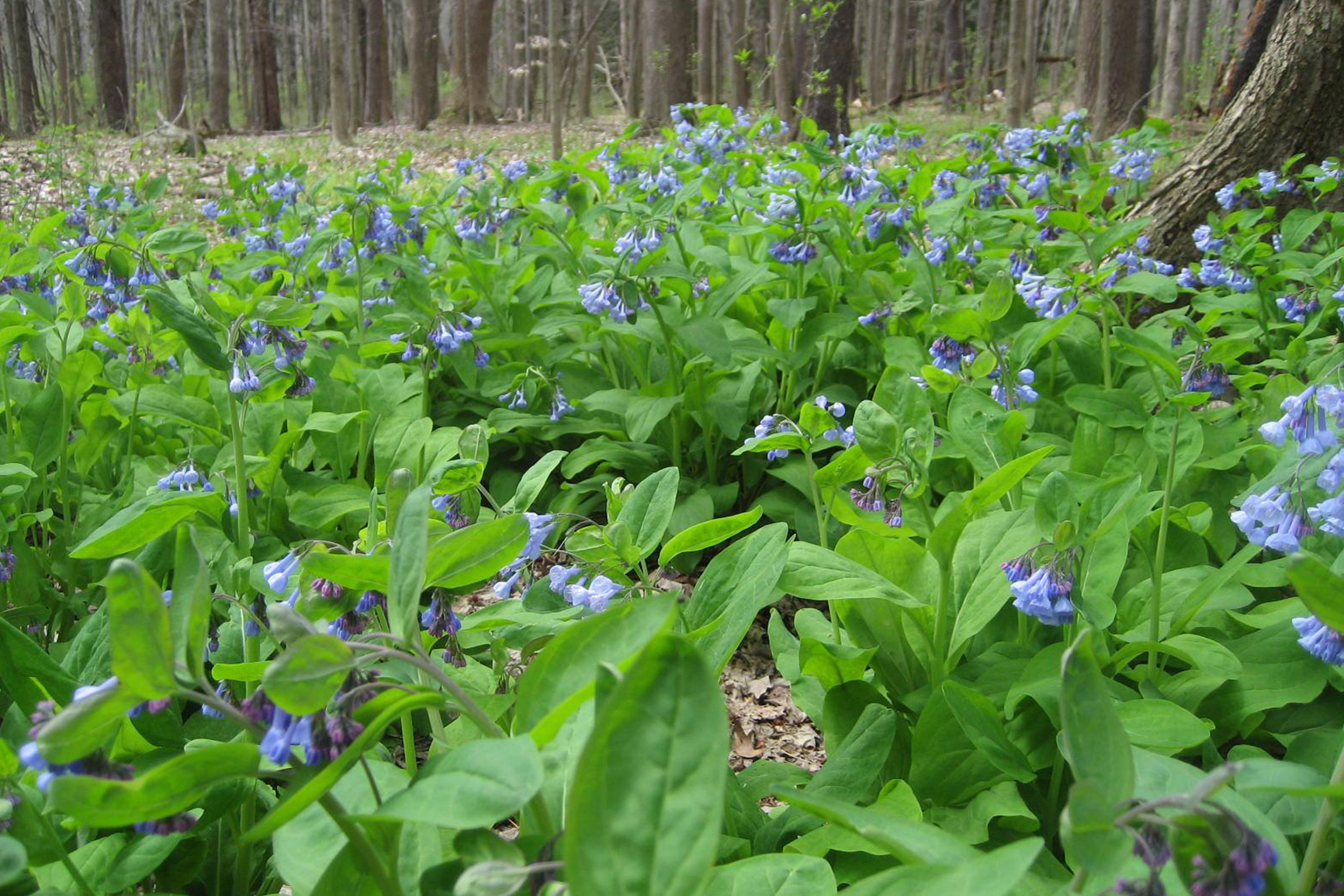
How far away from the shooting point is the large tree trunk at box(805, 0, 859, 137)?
7496mm

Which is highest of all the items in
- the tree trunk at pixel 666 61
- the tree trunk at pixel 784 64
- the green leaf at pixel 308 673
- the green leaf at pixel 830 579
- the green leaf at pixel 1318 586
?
the tree trunk at pixel 666 61

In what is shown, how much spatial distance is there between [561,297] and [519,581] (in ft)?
5.73

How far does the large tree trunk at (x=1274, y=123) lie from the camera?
3.28 m

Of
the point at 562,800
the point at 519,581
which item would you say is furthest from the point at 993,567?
the point at 562,800

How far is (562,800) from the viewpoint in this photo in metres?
0.95

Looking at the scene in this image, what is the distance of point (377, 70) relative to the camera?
65.9ft

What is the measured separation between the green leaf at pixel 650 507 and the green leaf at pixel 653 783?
0.75 m

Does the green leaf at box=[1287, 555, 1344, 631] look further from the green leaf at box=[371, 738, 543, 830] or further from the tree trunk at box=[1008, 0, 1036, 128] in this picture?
the tree trunk at box=[1008, 0, 1036, 128]

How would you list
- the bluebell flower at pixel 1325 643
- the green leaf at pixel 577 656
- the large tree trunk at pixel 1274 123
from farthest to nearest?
the large tree trunk at pixel 1274 123 < the bluebell flower at pixel 1325 643 < the green leaf at pixel 577 656

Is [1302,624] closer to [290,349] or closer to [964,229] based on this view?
[290,349]

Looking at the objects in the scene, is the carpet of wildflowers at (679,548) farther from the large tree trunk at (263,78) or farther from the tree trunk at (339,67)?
the large tree trunk at (263,78)

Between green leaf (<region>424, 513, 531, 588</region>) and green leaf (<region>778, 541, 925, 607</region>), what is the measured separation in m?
0.53

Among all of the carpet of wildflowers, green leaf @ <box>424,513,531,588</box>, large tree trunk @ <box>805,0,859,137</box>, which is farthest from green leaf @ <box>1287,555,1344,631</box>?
large tree trunk @ <box>805,0,859,137</box>

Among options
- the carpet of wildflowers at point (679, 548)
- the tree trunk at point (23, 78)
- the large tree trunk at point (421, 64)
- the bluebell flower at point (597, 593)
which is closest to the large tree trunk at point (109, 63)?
the tree trunk at point (23, 78)
